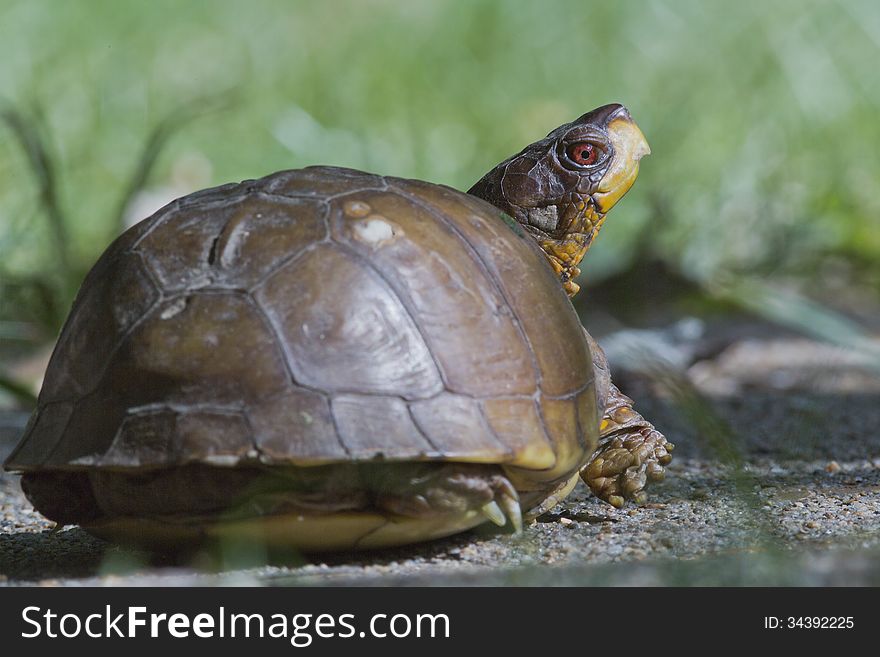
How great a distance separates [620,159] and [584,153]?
0.31 ft

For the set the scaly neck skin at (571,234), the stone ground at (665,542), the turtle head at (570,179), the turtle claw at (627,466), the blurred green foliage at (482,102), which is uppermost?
the blurred green foliage at (482,102)

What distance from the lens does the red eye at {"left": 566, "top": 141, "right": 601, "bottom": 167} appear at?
265 cm

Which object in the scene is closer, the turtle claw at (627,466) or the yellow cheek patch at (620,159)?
the turtle claw at (627,466)

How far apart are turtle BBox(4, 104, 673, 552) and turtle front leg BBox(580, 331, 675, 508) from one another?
0.25 meters

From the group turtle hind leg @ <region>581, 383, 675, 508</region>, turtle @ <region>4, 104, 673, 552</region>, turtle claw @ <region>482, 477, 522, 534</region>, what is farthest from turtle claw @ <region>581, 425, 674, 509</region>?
turtle claw @ <region>482, 477, 522, 534</region>

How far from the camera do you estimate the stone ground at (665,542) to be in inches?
66.1

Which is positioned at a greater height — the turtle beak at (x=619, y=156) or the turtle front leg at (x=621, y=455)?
the turtle beak at (x=619, y=156)

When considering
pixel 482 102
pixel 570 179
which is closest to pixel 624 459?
pixel 570 179

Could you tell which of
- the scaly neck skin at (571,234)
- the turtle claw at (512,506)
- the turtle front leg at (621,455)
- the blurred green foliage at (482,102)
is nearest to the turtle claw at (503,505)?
the turtle claw at (512,506)

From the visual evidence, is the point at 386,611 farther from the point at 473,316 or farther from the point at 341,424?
the point at 473,316

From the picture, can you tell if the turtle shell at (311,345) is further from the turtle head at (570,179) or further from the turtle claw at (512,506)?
the turtle head at (570,179)

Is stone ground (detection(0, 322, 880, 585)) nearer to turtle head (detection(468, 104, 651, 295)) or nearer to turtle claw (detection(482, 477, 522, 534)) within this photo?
turtle claw (detection(482, 477, 522, 534))

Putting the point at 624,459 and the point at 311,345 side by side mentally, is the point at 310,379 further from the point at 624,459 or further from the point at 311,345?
the point at 624,459

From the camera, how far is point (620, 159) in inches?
106
